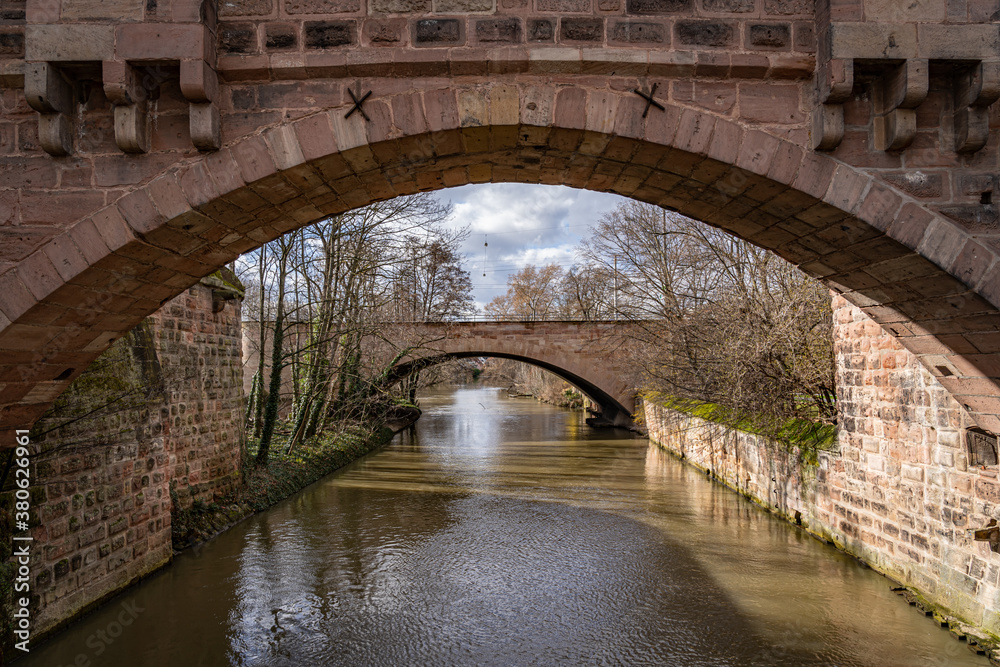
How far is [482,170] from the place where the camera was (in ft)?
11.7

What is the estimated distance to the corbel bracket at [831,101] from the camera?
2.81 meters

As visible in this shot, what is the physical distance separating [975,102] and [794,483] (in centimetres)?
575

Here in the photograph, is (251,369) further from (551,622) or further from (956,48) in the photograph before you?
(956,48)

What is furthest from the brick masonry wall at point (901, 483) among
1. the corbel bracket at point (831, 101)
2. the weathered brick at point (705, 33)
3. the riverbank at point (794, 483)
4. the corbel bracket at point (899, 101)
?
the weathered brick at point (705, 33)

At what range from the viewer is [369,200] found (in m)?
3.70

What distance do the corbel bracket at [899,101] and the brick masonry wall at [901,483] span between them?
2569 millimetres

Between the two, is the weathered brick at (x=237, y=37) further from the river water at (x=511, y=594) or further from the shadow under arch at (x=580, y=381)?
the shadow under arch at (x=580, y=381)

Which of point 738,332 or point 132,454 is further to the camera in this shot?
point 738,332

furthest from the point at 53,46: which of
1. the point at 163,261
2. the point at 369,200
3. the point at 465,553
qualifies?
the point at 465,553

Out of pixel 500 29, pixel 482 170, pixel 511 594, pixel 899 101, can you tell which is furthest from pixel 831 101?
pixel 511 594

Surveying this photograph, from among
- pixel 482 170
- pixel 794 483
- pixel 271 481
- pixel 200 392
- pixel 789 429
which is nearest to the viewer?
pixel 482 170

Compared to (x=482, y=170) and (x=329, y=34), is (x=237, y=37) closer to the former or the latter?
(x=329, y=34)

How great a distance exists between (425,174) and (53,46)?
175cm

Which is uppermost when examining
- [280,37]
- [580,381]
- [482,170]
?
[280,37]
